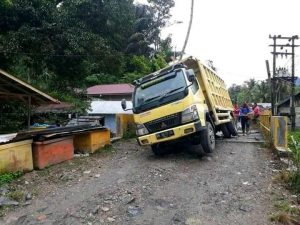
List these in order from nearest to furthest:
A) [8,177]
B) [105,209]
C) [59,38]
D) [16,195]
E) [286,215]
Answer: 1. [286,215]
2. [105,209]
3. [16,195]
4. [8,177]
5. [59,38]

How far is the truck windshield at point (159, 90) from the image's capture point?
9.68m

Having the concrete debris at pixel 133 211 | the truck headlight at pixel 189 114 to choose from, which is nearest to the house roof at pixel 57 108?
the truck headlight at pixel 189 114

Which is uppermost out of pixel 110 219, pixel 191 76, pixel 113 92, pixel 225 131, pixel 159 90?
pixel 191 76

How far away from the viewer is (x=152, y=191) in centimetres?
710

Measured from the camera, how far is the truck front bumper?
363 inches

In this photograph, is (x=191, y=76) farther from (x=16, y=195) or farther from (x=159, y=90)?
(x=16, y=195)

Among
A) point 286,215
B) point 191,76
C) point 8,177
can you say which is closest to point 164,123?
point 191,76

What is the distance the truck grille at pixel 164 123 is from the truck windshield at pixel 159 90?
1.49 ft

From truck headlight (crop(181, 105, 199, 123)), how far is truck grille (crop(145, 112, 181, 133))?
0.46 feet

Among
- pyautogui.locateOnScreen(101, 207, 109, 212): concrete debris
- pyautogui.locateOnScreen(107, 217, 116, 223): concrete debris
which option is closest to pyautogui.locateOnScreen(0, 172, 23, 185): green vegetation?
pyautogui.locateOnScreen(101, 207, 109, 212): concrete debris

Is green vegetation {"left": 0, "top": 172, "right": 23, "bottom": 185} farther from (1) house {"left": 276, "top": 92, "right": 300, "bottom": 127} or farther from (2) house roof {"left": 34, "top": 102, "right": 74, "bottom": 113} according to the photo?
(1) house {"left": 276, "top": 92, "right": 300, "bottom": 127}

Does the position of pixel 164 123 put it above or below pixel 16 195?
above

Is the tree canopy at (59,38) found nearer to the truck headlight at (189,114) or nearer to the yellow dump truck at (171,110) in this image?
the yellow dump truck at (171,110)

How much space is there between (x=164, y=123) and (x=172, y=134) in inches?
15.5
